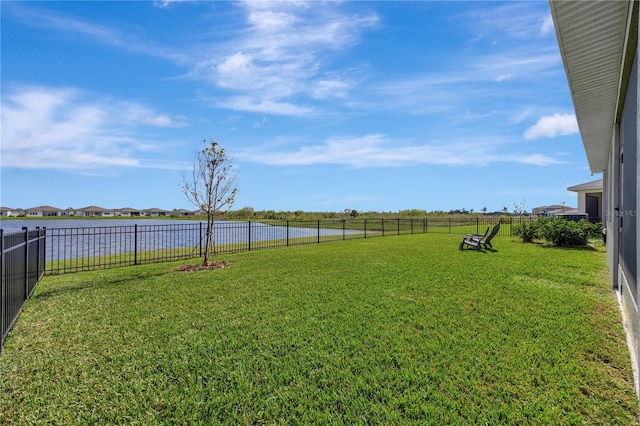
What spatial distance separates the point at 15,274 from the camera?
185 inches

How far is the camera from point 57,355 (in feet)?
11.6

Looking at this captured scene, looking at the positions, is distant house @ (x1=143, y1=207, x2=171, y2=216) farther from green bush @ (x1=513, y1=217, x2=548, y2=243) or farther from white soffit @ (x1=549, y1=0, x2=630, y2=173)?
white soffit @ (x1=549, y1=0, x2=630, y2=173)

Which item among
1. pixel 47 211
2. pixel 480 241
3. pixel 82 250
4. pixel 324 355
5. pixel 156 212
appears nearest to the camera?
pixel 324 355

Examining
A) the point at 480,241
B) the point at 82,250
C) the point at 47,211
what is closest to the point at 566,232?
the point at 480,241

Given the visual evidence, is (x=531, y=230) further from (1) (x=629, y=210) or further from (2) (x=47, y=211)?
(2) (x=47, y=211)

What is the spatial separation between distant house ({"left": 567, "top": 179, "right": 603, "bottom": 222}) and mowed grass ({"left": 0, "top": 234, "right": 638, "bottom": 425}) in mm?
15993

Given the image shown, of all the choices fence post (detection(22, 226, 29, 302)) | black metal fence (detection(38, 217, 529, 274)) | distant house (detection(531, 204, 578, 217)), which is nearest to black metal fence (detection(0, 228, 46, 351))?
fence post (detection(22, 226, 29, 302))

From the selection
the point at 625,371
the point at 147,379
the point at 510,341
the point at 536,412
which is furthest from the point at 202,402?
the point at 625,371

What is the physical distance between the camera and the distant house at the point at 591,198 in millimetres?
18812

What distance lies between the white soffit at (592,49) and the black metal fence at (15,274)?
6396 millimetres

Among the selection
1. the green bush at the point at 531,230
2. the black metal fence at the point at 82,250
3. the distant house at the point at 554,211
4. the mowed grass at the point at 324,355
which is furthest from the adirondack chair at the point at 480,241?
the distant house at the point at 554,211

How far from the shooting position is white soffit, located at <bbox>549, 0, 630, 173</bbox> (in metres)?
3.14

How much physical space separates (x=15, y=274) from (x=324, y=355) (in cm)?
456

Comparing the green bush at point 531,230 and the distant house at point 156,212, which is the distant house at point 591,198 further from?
the distant house at point 156,212
